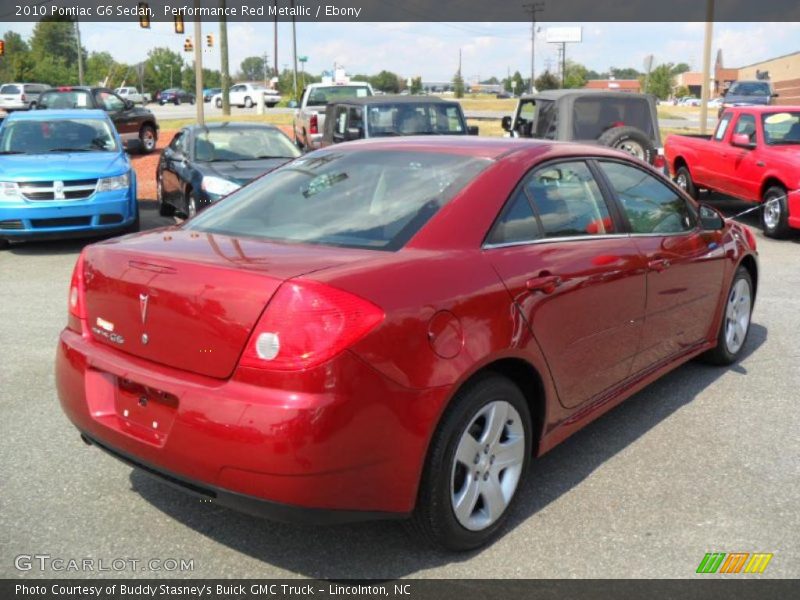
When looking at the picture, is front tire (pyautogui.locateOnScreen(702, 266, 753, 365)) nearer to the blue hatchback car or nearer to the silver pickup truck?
the blue hatchback car

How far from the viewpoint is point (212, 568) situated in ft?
10.1

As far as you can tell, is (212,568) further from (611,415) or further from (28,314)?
(28,314)

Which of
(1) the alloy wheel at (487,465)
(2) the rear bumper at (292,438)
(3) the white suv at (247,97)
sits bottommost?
(1) the alloy wheel at (487,465)

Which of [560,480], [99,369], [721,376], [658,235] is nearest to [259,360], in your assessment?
[99,369]

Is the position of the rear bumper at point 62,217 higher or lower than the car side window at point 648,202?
lower

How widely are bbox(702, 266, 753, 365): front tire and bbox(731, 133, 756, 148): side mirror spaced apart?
6672 mm

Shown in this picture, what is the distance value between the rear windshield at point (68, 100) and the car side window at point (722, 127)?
16.0 meters

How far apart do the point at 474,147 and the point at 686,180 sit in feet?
36.8

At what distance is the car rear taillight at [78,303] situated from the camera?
340cm

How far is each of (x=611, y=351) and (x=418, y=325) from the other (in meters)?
1.50

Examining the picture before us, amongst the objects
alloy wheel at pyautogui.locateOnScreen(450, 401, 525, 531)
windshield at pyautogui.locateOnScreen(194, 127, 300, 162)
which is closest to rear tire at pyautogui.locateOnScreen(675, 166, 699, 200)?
windshield at pyautogui.locateOnScreen(194, 127, 300, 162)

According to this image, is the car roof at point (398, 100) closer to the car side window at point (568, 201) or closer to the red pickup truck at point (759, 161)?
the red pickup truck at point (759, 161)

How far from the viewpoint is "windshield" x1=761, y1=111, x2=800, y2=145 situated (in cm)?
1153

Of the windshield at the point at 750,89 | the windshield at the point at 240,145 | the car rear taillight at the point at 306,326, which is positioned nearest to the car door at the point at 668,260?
the car rear taillight at the point at 306,326
